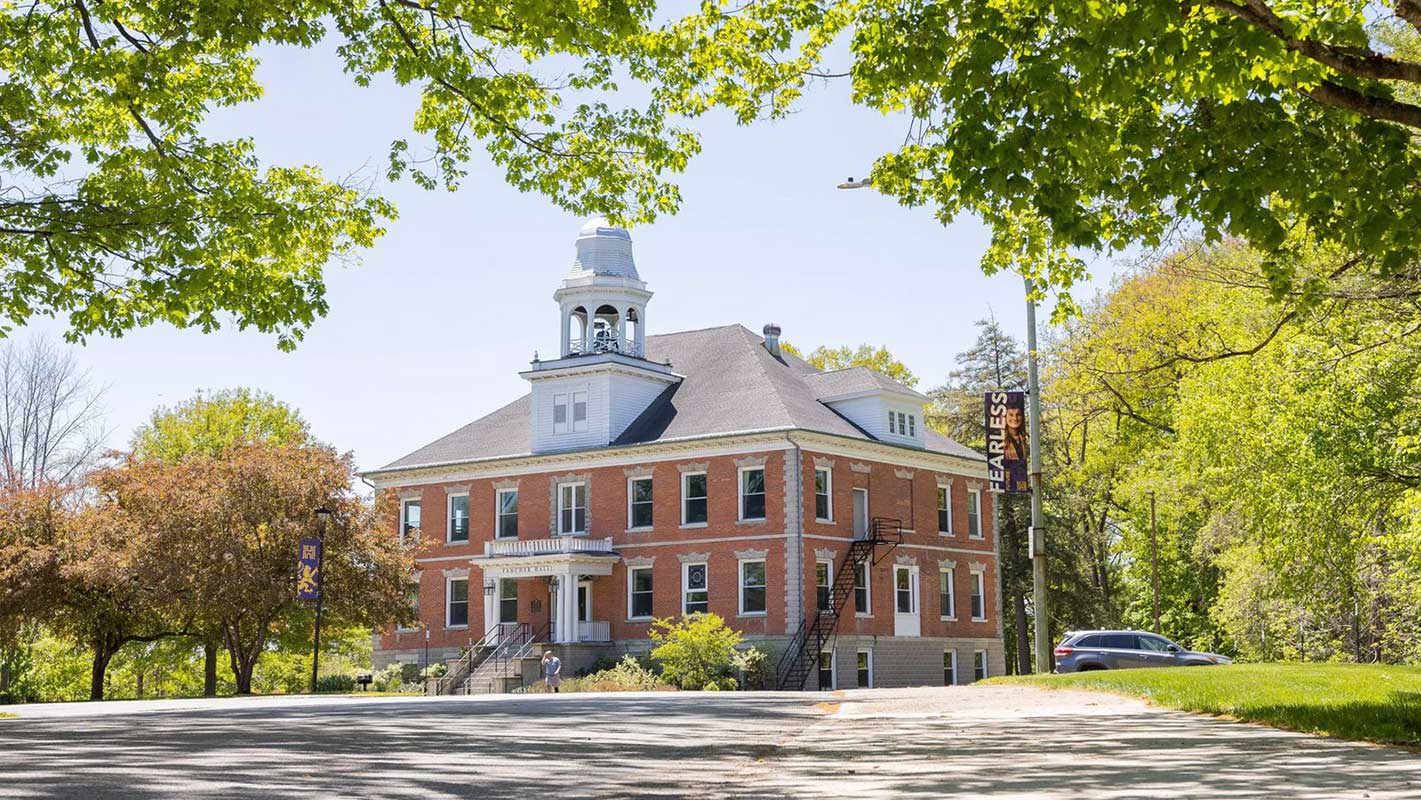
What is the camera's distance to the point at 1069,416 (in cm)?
6059

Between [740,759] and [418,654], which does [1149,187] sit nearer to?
[740,759]

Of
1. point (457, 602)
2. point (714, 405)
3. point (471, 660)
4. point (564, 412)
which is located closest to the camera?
point (471, 660)

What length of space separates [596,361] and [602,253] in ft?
12.9

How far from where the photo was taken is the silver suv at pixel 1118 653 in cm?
3916

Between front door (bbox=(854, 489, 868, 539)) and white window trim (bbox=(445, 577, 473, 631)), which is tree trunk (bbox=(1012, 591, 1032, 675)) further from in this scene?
white window trim (bbox=(445, 577, 473, 631))

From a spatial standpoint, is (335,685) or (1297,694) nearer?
(1297,694)

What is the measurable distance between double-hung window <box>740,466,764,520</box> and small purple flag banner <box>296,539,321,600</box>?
14.1 meters

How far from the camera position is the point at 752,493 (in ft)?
153

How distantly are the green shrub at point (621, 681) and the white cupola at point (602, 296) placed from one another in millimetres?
12320

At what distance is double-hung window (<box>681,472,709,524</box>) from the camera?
4762cm

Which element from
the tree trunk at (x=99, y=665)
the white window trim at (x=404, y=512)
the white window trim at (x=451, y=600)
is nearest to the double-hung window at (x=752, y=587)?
the white window trim at (x=451, y=600)

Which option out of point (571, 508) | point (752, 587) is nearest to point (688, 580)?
point (752, 587)

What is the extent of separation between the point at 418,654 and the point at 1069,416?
28.7 metres

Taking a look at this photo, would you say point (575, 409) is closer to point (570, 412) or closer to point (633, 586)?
point (570, 412)
